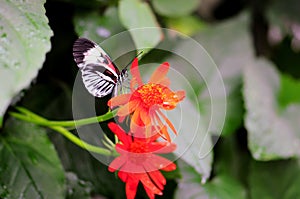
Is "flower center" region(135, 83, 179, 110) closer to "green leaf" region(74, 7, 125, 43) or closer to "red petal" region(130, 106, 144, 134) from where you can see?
"red petal" region(130, 106, 144, 134)

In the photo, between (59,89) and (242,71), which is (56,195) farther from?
(242,71)

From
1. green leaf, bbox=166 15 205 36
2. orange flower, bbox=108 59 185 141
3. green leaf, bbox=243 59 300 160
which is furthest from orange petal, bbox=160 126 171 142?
green leaf, bbox=166 15 205 36

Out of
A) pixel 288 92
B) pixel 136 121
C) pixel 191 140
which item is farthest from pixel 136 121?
pixel 288 92

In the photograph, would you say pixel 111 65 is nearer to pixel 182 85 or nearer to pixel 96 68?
pixel 96 68

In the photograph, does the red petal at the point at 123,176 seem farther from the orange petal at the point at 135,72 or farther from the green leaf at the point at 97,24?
the green leaf at the point at 97,24

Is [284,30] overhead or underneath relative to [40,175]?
underneath

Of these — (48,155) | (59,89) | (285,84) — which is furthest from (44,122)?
(285,84)

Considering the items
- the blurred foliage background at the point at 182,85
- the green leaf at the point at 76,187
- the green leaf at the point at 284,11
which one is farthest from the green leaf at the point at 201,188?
the green leaf at the point at 284,11
